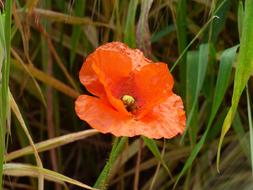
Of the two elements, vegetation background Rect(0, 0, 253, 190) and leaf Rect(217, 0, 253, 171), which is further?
vegetation background Rect(0, 0, 253, 190)

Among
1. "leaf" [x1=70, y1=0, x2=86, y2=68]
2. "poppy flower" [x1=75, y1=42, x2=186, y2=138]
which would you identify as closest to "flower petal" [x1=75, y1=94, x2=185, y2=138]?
"poppy flower" [x1=75, y1=42, x2=186, y2=138]

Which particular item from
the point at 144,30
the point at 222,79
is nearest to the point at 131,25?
the point at 144,30

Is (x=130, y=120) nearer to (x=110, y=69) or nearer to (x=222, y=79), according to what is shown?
(x=110, y=69)

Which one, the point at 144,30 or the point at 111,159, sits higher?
the point at 144,30

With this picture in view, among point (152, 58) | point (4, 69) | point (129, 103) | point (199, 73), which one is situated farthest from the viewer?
point (152, 58)

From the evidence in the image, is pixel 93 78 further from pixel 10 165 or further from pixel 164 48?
pixel 164 48

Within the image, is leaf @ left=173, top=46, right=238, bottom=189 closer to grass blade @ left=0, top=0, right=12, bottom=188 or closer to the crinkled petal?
the crinkled petal

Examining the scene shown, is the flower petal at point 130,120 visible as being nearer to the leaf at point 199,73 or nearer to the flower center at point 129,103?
the flower center at point 129,103

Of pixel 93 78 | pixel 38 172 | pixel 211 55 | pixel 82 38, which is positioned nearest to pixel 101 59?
pixel 93 78
